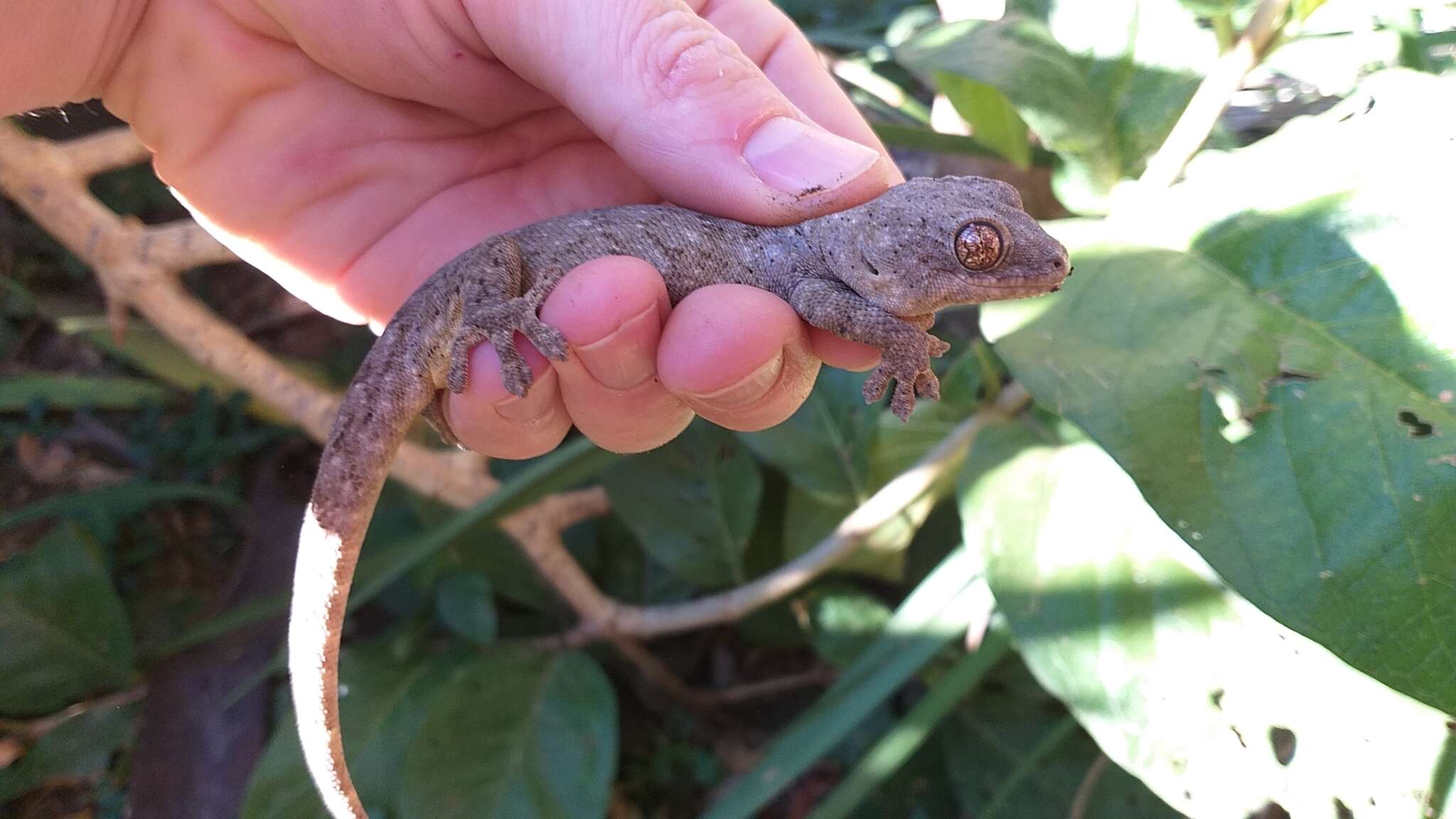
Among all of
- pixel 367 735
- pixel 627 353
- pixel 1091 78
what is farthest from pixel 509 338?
pixel 1091 78

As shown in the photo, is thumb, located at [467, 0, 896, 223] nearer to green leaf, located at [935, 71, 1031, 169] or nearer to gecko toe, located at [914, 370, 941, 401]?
gecko toe, located at [914, 370, 941, 401]

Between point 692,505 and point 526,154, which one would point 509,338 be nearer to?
point 526,154

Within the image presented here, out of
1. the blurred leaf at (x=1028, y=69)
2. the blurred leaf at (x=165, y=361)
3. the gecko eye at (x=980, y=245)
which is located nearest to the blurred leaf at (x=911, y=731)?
the gecko eye at (x=980, y=245)

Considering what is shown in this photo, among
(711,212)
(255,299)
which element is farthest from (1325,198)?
(255,299)

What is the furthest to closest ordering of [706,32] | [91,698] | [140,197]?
[140,197], [91,698], [706,32]

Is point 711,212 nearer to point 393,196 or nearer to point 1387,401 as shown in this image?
point 393,196

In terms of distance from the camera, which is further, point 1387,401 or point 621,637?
point 621,637

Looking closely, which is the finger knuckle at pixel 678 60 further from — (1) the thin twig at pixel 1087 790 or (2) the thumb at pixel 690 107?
(1) the thin twig at pixel 1087 790
